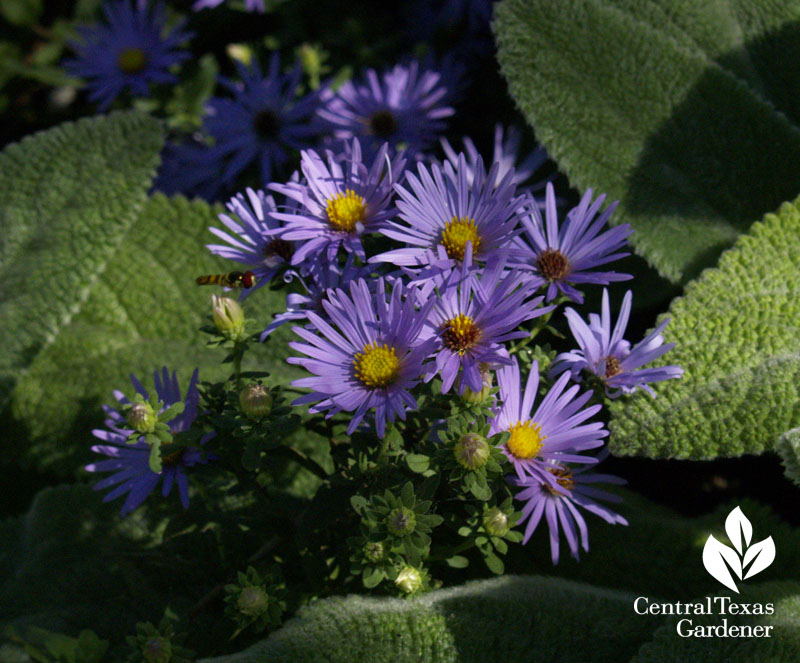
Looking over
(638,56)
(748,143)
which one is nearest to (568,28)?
(638,56)

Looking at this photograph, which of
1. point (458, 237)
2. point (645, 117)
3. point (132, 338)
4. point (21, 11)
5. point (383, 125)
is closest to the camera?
point (458, 237)

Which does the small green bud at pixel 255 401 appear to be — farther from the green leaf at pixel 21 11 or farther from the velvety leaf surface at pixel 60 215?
the green leaf at pixel 21 11

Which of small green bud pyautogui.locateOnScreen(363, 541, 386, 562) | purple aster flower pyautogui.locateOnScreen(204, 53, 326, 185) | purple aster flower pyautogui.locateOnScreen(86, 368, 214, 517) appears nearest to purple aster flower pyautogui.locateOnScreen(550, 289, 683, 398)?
small green bud pyautogui.locateOnScreen(363, 541, 386, 562)

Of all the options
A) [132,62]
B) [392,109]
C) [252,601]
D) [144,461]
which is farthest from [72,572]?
[132,62]

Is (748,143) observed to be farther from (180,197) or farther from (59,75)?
(59,75)

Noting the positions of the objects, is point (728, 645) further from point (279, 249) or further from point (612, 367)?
point (279, 249)

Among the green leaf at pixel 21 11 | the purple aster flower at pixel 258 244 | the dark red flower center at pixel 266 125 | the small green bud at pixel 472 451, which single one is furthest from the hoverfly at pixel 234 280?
the green leaf at pixel 21 11
